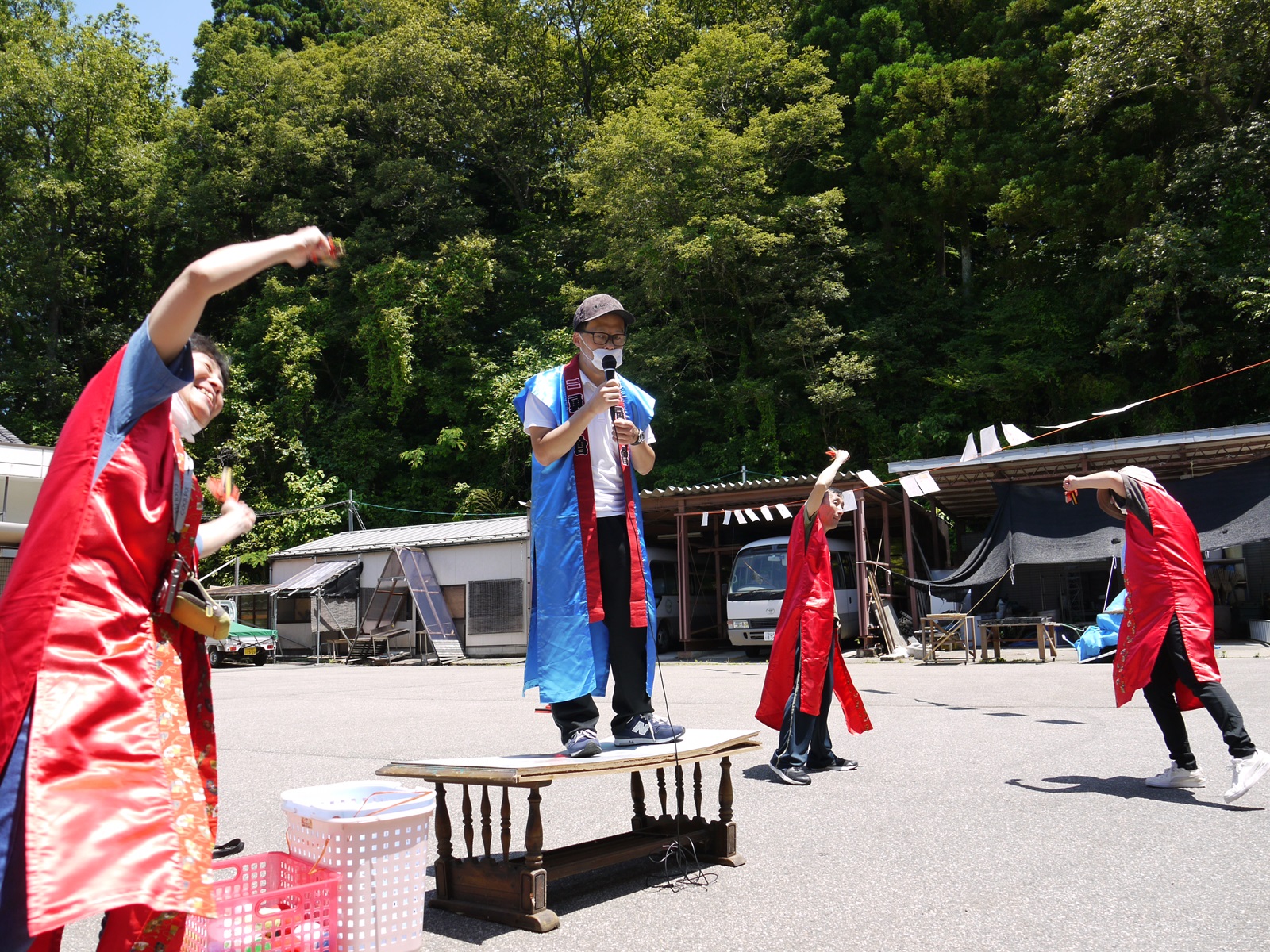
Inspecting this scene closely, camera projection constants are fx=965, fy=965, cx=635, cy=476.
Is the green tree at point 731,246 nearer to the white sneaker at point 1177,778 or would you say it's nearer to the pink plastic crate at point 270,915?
the white sneaker at point 1177,778

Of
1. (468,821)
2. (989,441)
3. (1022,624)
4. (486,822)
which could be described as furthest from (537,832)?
(1022,624)

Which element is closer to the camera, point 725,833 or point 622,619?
point 622,619

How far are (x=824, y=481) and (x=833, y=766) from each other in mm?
1970

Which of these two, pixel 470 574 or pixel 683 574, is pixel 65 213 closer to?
pixel 470 574

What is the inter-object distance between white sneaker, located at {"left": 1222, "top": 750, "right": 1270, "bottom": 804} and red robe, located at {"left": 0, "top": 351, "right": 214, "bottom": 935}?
4.97 metres

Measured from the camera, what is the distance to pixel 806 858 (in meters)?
4.12

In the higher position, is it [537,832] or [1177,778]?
[537,832]

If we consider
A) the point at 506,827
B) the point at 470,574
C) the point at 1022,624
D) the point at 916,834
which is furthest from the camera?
the point at 470,574

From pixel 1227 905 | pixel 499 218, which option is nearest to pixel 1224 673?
pixel 1227 905

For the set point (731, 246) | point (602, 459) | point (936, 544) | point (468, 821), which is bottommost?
point (468, 821)

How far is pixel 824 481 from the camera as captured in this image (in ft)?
18.7

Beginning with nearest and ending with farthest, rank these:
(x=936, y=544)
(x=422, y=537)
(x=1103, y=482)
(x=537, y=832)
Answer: (x=537, y=832) < (x=1103, y=482) < (x=936, y=544) < (x=422, y=537)

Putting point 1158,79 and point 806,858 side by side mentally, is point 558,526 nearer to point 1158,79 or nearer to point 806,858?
point 806,858

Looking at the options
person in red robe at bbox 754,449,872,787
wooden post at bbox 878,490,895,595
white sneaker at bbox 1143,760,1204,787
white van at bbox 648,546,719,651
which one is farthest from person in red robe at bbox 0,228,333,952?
white van at bbox 648,546,719,651
